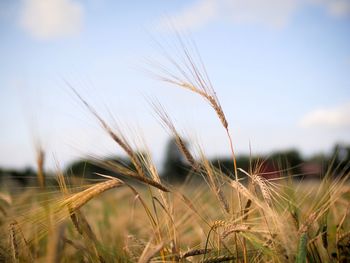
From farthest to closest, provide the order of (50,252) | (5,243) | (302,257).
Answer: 1. (5,243)
2. (302,257)
3. (50,252)

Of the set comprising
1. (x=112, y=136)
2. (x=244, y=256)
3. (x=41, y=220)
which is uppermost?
(x=112, y=136)

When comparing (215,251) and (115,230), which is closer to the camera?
(215,251)

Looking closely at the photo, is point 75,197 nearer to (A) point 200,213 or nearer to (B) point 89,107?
(B) point 89,107

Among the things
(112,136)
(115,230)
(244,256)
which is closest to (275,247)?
(244,256)

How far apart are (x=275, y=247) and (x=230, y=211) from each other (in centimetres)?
24

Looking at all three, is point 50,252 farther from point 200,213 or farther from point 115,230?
point 115,230

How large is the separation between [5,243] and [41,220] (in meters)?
0.48

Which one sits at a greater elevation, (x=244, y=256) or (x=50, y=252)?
(x=50, y=252)

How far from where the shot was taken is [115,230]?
9.98 feet

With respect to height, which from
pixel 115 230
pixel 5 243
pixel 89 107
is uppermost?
pixel 89 107

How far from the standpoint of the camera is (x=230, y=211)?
143cm

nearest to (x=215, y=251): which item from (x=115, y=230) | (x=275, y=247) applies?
(x=275, y=247)

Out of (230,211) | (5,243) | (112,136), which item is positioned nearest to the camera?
(112,136)

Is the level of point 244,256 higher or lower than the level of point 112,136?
lower
